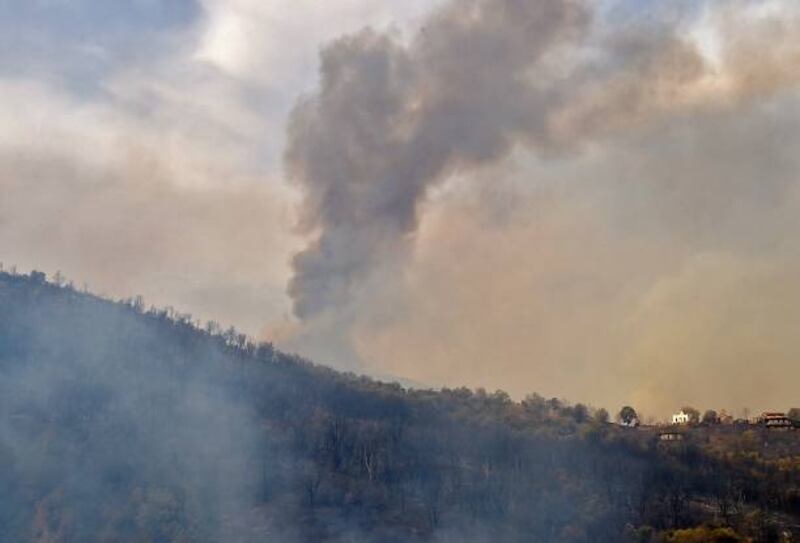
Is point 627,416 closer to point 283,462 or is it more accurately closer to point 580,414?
point 580,414

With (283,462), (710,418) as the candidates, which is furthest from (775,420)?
(283,462)

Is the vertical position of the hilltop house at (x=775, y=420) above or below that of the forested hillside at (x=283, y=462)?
above

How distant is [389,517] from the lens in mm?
98125

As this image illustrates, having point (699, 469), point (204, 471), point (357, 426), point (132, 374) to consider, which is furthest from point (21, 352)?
point (699, 469)

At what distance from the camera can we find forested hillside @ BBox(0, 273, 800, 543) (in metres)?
92.4

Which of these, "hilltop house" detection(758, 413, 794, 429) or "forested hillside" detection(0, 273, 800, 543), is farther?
"hilltop house" detection(758, 413, 794, 429)

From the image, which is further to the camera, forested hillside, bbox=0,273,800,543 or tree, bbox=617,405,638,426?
tree, bbox=617,405,638,426

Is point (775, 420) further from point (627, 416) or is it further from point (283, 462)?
point (283, 462)

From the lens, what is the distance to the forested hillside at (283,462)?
9244 centimetres

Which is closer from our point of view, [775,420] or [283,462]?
[283,462]

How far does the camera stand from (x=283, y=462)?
10962cm

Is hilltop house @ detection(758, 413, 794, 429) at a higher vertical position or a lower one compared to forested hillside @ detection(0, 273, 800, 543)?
higher

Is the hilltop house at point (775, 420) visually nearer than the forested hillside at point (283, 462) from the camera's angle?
No

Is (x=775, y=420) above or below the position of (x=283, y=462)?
above
